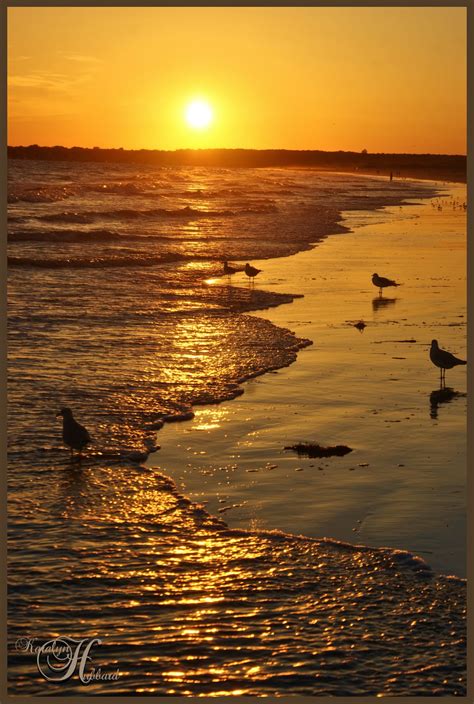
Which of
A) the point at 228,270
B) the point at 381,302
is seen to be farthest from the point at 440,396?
the point at 228,270

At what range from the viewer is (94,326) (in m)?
17.2

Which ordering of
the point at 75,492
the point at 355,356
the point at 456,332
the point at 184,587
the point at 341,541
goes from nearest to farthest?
the point at 184,587 → the point at 341,541 → the point at 75,492 → the point at 355,356 → the point at 456,332

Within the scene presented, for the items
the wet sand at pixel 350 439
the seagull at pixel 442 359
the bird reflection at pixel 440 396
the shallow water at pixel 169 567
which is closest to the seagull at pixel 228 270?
the wet sand at pixel 350 439

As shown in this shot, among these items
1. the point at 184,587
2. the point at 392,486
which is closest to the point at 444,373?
the point at 392,486

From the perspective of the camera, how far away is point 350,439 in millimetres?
10695

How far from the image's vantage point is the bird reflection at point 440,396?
1211 cm

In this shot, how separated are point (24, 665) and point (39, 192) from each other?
58.5m

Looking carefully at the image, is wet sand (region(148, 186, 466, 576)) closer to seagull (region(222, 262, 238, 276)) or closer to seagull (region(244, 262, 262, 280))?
seagull (region(244, 262, 262, 280))

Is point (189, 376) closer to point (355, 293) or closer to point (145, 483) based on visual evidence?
point (145, 483)

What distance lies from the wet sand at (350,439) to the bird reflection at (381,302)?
0.14 metres

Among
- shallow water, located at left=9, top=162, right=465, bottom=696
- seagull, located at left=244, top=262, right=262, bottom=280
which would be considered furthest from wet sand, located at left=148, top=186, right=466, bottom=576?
seagull, located at left=244, top=262, right=262, bottom=280

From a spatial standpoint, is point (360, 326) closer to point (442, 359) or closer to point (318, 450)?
point (442, 359)

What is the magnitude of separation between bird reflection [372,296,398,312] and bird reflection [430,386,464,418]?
6.67 m

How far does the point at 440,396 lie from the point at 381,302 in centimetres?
790
